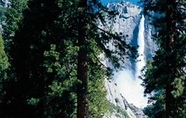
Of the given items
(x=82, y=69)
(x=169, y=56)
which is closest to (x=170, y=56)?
(x=169, y=56)

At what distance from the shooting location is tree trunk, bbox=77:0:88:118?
14555 millimetres

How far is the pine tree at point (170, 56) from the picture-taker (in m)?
16.1

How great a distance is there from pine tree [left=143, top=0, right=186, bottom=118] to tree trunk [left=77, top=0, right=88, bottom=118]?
3.03 meters

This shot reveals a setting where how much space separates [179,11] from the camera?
659 inches

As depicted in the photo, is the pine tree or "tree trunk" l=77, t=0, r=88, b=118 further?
the pine tree

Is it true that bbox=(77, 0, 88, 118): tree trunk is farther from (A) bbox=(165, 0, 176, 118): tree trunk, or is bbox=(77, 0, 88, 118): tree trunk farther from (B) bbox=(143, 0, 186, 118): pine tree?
(A) bbox=(165, 0, 176, 118): tree trunk

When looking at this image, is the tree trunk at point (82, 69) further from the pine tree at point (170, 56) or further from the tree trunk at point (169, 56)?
the tree trunk at point (169, 56)

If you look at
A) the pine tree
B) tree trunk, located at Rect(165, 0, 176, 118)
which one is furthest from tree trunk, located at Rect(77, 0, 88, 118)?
tree trunk, located at Rect(165, 0, 176, 118)

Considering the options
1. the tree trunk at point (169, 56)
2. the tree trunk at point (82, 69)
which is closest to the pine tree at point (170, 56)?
the tree trunk at point (169, 56)

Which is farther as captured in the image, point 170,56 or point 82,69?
point 170,56

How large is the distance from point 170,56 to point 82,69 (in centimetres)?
351

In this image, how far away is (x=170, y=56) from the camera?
16.1 m

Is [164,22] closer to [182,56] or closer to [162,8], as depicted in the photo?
[162,8]

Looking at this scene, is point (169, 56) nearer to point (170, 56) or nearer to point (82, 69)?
point (170, 56)
